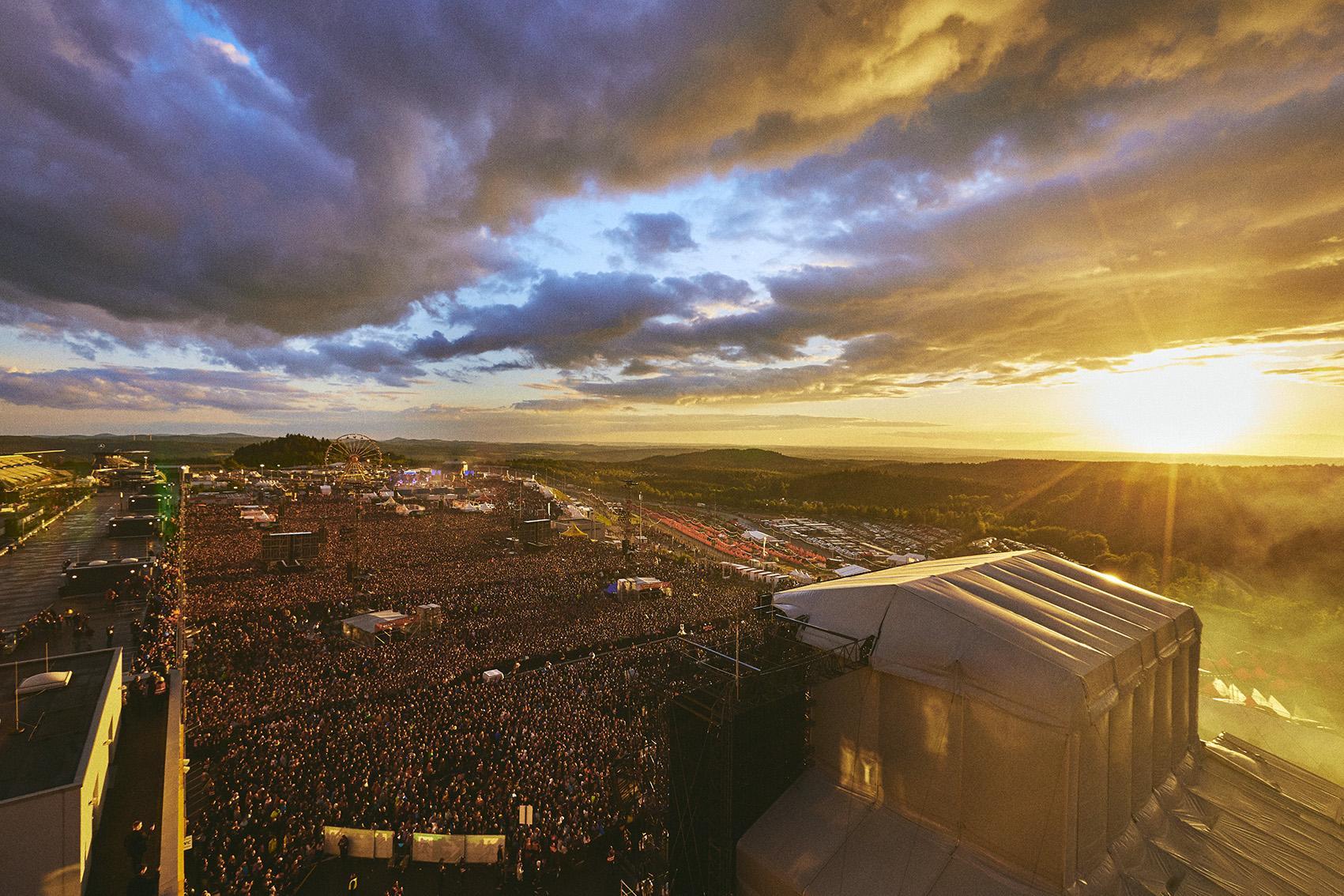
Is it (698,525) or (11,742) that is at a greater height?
(11,742)

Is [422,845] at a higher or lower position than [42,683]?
lower

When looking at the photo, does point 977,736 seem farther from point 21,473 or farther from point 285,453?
point 285,453

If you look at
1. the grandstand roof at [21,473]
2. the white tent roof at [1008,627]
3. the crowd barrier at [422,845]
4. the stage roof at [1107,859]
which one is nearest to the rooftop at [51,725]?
the crowd barrier at [422,845]

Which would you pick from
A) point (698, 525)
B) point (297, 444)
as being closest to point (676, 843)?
point (698, 525)

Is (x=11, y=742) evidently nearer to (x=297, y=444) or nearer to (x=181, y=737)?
(x=181, y=737)

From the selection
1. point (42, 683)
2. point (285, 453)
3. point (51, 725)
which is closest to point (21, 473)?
point (285, 453)

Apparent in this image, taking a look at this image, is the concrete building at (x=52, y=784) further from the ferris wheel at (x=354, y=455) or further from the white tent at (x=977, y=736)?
the ferris wheel at (x=354, y=455)
